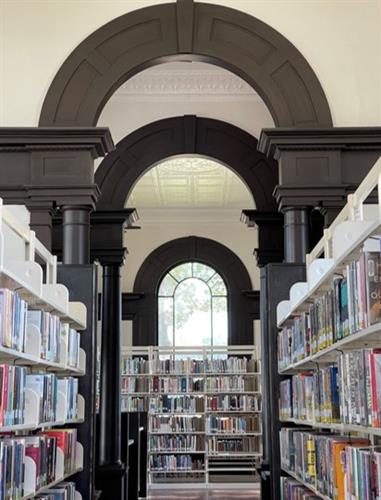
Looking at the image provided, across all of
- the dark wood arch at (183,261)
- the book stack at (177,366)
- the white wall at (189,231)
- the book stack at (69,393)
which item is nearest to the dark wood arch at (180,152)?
the book stack at (69,393)

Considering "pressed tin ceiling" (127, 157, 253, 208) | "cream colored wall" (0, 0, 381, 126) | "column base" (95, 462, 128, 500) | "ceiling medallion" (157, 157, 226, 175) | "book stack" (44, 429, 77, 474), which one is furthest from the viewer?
"pressed tin ceiling" (127, 157, 253, 208)

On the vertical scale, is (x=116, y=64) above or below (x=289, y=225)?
above

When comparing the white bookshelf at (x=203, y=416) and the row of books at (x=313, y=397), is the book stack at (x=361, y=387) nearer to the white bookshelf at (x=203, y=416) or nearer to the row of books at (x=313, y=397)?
the row of books at (x=313, y=397)

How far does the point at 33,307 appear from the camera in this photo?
4422 millimetres

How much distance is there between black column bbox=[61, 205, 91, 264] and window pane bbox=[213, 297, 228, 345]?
7937 millimetres

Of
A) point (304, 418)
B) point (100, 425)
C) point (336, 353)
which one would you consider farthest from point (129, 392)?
point (336, 353)

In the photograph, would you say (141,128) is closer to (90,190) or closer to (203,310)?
(90,190)

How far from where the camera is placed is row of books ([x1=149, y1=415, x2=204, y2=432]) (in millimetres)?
11641

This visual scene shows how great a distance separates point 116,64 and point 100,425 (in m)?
3.62

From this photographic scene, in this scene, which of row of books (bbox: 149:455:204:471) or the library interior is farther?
row of books (bbox: 149:455:204:471)

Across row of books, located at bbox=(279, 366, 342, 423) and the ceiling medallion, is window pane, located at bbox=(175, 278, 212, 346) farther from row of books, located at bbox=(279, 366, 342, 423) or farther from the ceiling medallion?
row of books, located at bbox=(279, 366, 342, 423)

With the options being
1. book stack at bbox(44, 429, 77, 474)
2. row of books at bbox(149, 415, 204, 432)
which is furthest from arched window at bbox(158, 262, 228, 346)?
book stack at bbox(44, 429, 77, 474)

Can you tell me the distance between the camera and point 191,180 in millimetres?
11961

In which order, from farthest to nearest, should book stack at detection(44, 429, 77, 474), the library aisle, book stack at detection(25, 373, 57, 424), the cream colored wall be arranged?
the library aisle, the cream colored wall, book stack at detection(44, 429, 77, 474), book stack at detection(25, 373, 57, 424)
